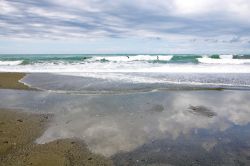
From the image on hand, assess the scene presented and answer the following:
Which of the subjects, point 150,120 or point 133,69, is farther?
point 133,69

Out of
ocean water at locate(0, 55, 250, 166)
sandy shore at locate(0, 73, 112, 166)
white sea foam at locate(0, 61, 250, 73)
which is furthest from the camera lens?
white sea foam at locate(0, 61, 250, 73)

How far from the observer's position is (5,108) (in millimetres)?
9523

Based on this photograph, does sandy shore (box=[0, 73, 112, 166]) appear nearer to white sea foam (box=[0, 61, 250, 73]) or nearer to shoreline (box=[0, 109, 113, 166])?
shoreline (box=[0, 109, 113, 166])

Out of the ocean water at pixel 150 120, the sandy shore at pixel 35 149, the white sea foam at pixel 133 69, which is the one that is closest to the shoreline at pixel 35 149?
the sandy shore at pixel 35 149

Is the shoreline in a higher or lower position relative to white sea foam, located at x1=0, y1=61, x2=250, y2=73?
lower

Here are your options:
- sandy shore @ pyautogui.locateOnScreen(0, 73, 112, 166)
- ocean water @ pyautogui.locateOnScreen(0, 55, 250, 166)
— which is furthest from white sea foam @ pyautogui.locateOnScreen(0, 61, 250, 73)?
sandy shore @ pyautogui.locateOnScreen(0, 73, 112, 166)

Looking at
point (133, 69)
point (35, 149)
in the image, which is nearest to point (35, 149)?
point (35, 149)

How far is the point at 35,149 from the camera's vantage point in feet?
19.3

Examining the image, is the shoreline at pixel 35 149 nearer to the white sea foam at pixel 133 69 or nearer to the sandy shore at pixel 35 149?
the sandy shore at pixel 35 149

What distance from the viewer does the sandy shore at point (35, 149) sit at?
5.29 m

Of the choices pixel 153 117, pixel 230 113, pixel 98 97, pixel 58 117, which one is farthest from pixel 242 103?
pixel 58 117

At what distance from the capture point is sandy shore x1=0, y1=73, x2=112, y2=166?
529 centimetres

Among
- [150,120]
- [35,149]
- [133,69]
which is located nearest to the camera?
[35,149]

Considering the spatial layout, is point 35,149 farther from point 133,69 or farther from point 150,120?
point 133,69
